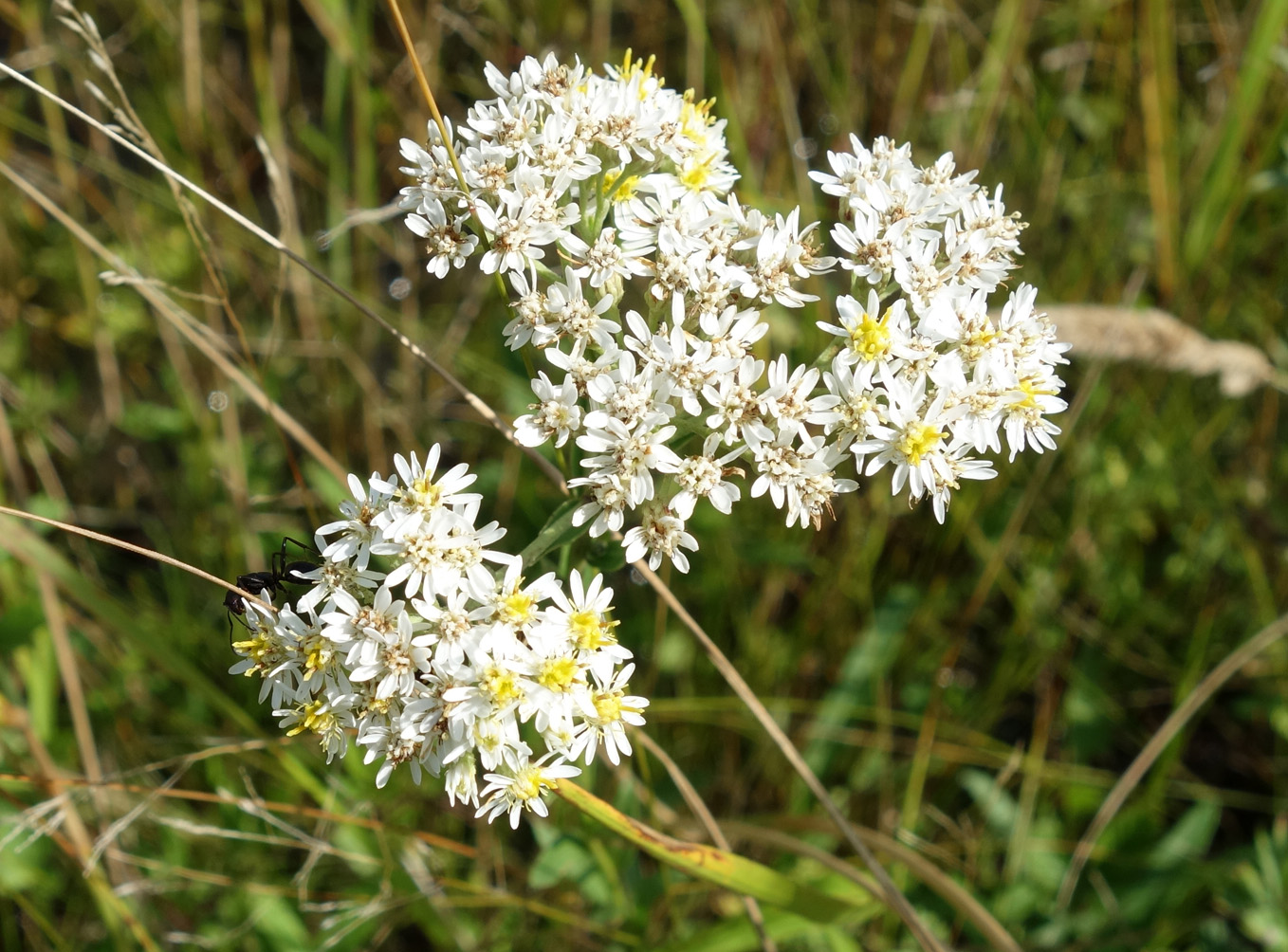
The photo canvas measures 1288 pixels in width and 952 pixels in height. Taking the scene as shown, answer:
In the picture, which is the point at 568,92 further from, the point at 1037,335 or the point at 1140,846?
the point at 1140,846

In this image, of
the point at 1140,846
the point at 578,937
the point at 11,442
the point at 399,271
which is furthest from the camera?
the point at 399,271

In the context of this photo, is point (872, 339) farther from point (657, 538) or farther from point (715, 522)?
point (715, 522)

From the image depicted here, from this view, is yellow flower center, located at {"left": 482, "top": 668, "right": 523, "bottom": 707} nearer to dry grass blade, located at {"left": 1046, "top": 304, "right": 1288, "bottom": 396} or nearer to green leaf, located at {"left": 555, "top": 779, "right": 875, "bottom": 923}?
green leaf, located at {"left": 555, "top": 779, "right": 875, "bottom": 923}

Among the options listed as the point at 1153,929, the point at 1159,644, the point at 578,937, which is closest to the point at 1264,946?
the point at 1153,929

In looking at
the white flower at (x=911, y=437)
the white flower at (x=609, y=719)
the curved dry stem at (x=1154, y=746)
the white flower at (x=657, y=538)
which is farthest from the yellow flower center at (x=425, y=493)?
the curved dry stem at (x=1154, y=746)

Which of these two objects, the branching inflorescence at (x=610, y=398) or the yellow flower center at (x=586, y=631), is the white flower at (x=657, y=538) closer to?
the branching inflorescence at (x=610, y=398)

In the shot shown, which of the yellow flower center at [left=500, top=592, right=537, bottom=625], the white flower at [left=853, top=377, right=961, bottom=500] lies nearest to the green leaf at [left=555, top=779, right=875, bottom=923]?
the yellow flower center at [left=500, top=592, right=537, bottom=625]

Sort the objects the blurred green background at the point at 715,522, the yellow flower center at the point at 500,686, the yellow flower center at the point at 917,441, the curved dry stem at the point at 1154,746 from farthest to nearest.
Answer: the blurred green background at the point at 715,522, the curved dry stem at the point at 1154,746, the yellow flower center at the point at 917,441, the yellow flower center at the point at 500,686
